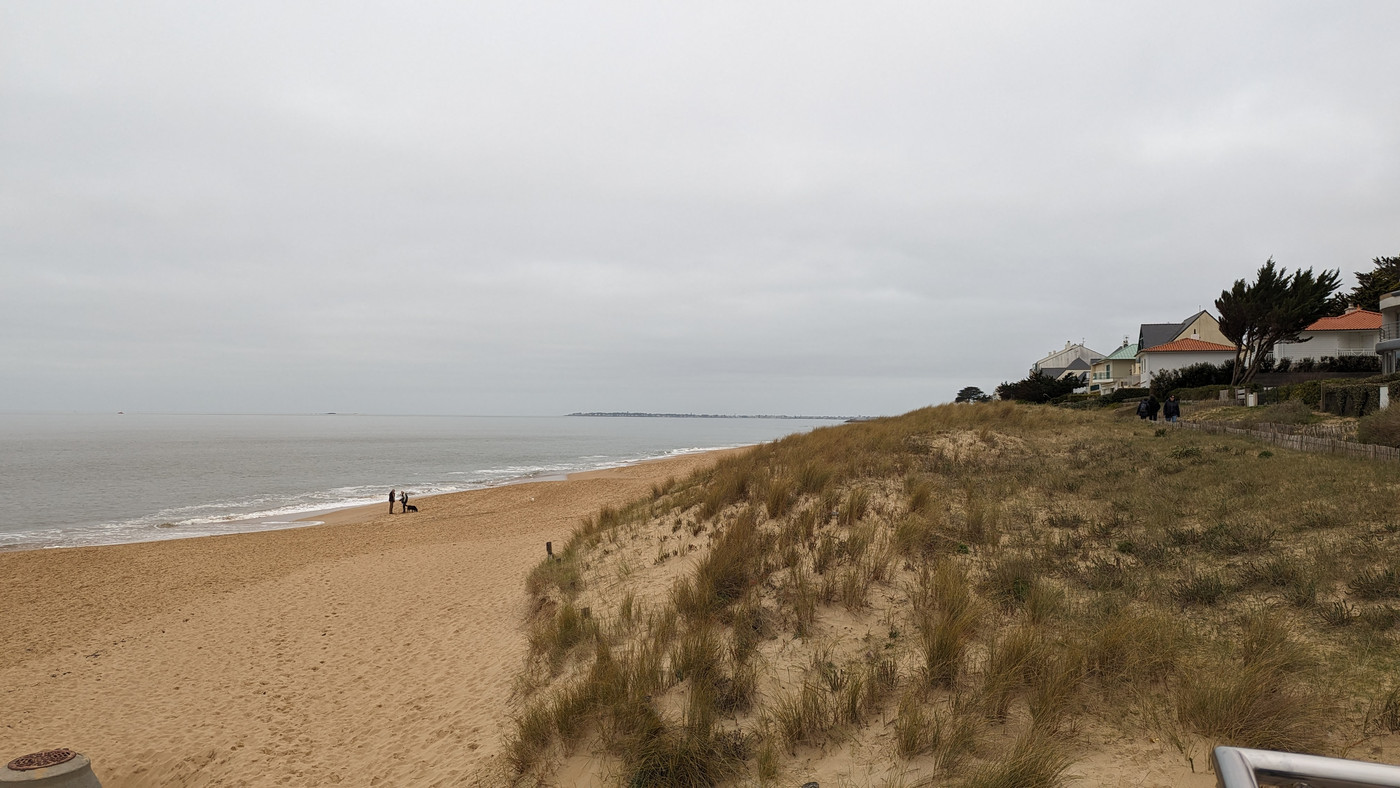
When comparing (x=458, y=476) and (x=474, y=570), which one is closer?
(x=474, y=570)

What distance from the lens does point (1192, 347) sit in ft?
156

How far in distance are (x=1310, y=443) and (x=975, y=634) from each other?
1381 cm

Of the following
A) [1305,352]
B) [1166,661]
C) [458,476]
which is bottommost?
[458,476]

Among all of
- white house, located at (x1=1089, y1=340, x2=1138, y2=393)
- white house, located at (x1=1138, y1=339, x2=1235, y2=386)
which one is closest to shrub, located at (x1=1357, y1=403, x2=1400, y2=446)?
white house, located at (x1=1138, y1=339, x2=1235, y2=386)

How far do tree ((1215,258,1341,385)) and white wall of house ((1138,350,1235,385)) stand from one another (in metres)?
9.50

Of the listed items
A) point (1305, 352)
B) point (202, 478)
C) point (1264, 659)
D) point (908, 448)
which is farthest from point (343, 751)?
point (1305, 352)

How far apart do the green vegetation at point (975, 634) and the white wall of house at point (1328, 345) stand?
4134 cm

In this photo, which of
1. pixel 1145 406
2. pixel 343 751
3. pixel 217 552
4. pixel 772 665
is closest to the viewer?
pixel 772 665

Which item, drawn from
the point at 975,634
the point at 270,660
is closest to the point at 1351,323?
the point at 975,634

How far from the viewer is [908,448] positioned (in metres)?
16.2

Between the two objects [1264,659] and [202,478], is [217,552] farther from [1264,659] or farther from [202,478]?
[202,478]

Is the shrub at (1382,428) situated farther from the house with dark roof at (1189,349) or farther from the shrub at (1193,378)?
the house with dark roof at (1189,349)

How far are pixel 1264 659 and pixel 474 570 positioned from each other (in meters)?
12.5

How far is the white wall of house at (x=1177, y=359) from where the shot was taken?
46791mm
